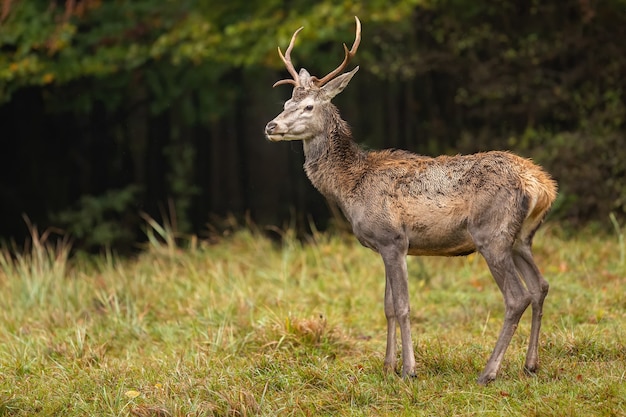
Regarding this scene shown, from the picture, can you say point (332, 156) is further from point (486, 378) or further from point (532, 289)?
point (486, 378)

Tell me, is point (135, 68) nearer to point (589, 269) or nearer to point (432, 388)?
point (589, 269)

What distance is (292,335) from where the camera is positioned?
6.60 metres

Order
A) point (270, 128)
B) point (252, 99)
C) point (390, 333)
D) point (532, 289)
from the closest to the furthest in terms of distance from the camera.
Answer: point (532, 289) → point (390, 333) → point (270, 128) → point (252, 99)

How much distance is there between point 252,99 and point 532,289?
7.68 metres

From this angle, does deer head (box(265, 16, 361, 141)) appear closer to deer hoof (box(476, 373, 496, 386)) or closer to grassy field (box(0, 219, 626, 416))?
grassy field (box(0, 219, 626, 416))

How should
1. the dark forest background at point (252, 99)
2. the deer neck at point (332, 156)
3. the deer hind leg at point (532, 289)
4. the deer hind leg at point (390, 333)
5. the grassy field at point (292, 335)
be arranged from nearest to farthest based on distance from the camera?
the grassy field at point (292, 335) → the deer hind leg at point (532, 289) → the deer hind leg at point (390, 333) → the deer neck at point (332, 156) → the dark forest background at point (252, 99)

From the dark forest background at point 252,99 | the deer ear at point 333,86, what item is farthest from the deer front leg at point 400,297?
the dark forest background at point 252,99

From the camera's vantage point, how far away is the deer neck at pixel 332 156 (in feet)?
20.7

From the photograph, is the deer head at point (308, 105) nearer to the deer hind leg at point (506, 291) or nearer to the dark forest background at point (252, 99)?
the deer hind leg at point (506, 291)

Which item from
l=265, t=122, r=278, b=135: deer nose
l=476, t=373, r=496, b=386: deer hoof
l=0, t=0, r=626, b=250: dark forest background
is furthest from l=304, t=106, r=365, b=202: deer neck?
l=0, t=0, r=626, b=250: dark forest background

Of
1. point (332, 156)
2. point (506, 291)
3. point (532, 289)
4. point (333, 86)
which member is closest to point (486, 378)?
point (506, 291)

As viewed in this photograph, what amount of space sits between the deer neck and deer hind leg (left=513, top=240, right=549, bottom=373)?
117 centimetres

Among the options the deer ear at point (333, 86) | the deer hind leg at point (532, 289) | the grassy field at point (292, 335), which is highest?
the deer ear at point (333, 86)

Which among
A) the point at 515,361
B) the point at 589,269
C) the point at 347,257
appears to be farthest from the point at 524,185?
the point at 347,257
